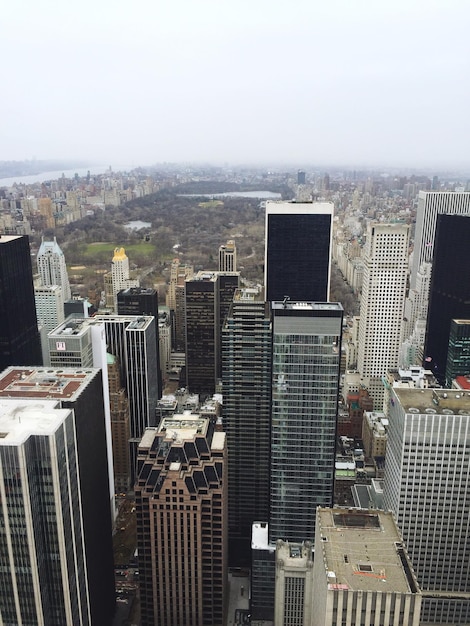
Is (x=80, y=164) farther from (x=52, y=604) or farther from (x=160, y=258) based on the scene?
(x=52, y=604)

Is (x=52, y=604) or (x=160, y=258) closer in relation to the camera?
(x=52, y=604)

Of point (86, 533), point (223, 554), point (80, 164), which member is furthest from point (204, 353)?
point (86, 533)

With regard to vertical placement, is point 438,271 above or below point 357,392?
above

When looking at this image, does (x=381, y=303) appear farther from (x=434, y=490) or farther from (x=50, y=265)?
(x=50, y=265)

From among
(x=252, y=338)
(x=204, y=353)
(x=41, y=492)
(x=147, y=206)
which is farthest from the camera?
(x=147, y=206)

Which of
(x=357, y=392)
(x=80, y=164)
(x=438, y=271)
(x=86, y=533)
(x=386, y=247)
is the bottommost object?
(x=357, y=392)

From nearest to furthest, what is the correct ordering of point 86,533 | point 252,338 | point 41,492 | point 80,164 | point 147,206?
1. point 41,492
2. point 86,533
3. point 252,338
4. point 80,164
5. point 147,206

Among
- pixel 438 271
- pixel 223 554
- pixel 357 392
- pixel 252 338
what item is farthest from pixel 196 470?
pixel 438 271

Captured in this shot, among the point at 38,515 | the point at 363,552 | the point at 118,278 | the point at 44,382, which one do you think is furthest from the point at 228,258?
the point at 363,552
